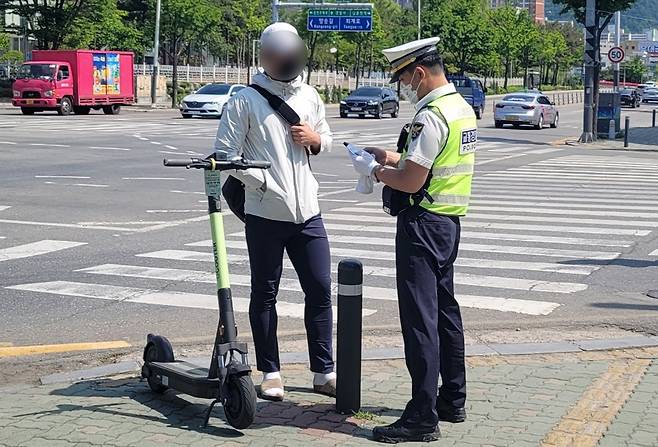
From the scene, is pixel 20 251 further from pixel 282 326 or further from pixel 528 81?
pixel 528 81

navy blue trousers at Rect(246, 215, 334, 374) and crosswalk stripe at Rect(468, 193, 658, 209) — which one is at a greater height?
navy blue trousers at Rect(246, 215, 334, 374)

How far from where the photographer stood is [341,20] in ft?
187

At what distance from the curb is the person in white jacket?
2.97ft

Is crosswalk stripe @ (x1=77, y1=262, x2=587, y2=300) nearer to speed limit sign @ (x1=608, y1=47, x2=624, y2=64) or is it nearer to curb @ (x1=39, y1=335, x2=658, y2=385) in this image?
curb @ (x1=39, y1=335, x2=658, y2=385)

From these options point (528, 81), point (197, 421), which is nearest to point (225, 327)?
point (197, 421)

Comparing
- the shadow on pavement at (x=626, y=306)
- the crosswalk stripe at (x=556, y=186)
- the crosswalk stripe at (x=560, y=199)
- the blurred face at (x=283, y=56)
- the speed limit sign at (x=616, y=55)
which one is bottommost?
the shadow on pavement at (x=626, y=306)

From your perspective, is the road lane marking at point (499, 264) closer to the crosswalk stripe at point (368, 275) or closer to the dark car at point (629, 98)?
the crosswalk stripe at point (368, 275)

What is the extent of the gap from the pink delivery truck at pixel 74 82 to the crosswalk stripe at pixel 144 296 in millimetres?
36897

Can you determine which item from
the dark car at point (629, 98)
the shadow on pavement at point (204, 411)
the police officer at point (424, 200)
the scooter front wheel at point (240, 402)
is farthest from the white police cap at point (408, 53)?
the dark car at point (629, 98)

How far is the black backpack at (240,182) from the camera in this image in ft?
19.0

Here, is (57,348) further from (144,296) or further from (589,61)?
(589,61)

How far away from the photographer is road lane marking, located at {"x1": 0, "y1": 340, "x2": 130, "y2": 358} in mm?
7301

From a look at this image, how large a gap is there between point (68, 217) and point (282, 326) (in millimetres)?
6602

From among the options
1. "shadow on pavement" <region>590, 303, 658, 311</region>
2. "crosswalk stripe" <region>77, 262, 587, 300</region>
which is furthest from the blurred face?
"shadow on pavement" <region>590, 303, 658, 311</region>
